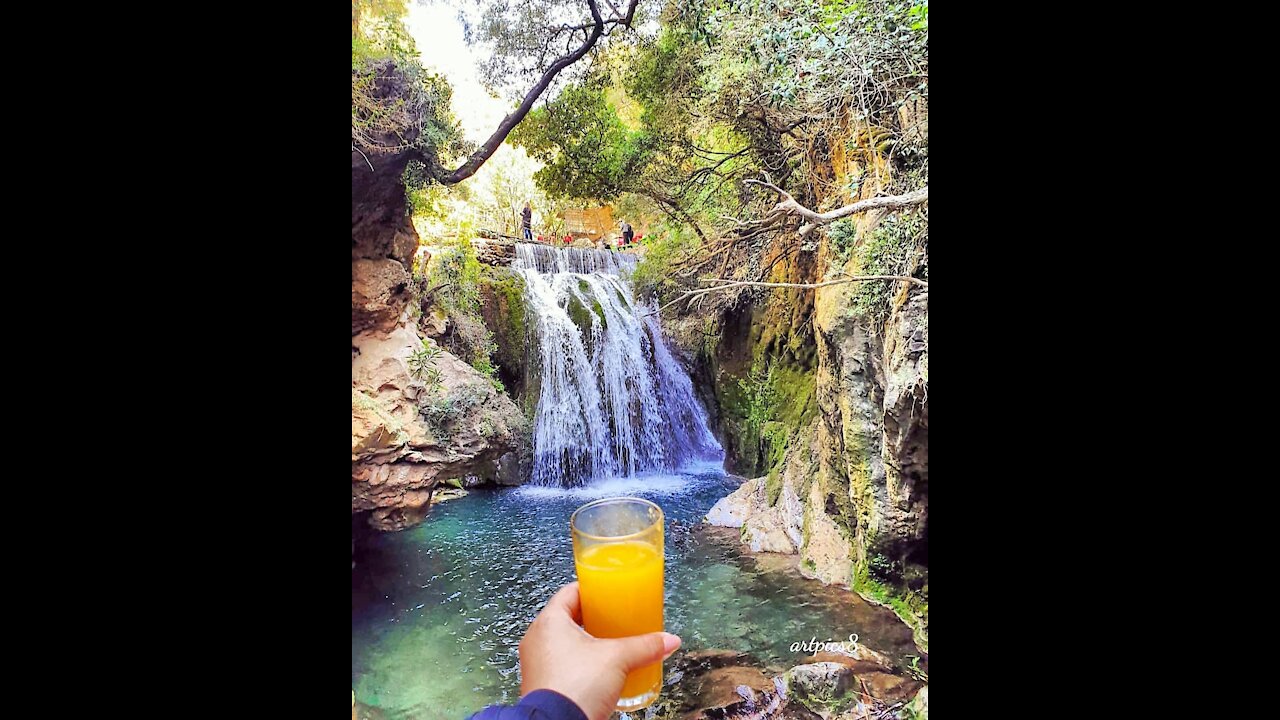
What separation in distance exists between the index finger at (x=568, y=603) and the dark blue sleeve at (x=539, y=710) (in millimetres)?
205

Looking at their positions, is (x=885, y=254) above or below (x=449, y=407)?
above

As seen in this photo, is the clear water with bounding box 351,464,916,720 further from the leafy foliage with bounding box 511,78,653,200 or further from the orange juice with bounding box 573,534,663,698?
the leafy foliage with bounding box 511,78,653,200

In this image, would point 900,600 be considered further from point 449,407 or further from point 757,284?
point 449,407

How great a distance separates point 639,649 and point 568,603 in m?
0.16

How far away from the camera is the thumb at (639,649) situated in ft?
3.07

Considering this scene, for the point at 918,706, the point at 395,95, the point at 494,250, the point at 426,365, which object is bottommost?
the point at 918,706

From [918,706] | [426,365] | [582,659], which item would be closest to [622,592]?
[582,659]

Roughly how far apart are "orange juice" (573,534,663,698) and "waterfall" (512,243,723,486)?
121 centimetres

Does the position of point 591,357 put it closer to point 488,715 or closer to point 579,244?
point 579,244

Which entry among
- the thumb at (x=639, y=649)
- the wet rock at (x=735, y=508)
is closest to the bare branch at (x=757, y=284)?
the wet rock at (x=735, y=508)

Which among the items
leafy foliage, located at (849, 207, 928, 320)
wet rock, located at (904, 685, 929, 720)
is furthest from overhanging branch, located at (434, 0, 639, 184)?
wet rock, located at (904, 685, 929, 720)

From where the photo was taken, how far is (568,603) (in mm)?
1060
